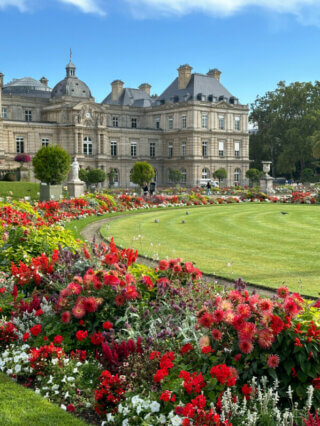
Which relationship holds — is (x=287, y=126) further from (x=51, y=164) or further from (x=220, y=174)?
(x=51, y=164)

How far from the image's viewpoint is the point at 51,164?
95.0 feet

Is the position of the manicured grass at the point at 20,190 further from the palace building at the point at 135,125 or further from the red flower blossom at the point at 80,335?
the palace building at the point at 135,125

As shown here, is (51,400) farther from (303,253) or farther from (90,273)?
(303,253)

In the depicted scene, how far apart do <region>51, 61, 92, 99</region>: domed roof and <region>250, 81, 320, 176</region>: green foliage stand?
29056mm

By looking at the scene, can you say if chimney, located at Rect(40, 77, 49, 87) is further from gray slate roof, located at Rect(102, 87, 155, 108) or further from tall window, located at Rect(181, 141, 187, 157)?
tall window, located at Rect(181, 141, 187, 157)

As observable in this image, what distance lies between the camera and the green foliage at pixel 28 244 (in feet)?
28.9

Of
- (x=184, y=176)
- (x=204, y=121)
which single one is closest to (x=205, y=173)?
(x=184, y=176)

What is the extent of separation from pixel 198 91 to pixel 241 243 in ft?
187

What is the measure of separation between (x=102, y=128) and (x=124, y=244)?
165 feet

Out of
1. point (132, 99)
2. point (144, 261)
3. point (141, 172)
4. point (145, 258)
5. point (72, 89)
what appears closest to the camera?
point (144, 261)

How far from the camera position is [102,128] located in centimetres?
6241

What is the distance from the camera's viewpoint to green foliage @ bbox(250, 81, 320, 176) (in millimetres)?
70375

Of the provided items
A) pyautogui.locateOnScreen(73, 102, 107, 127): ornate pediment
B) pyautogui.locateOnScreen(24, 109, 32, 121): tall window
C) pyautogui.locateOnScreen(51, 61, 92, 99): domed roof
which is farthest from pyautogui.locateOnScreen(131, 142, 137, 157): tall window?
pyautogui.locateOnScreen(24, 109, 32, 121): tall window

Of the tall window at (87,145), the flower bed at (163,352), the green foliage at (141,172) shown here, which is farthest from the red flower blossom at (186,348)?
the tall window at (87,145)
